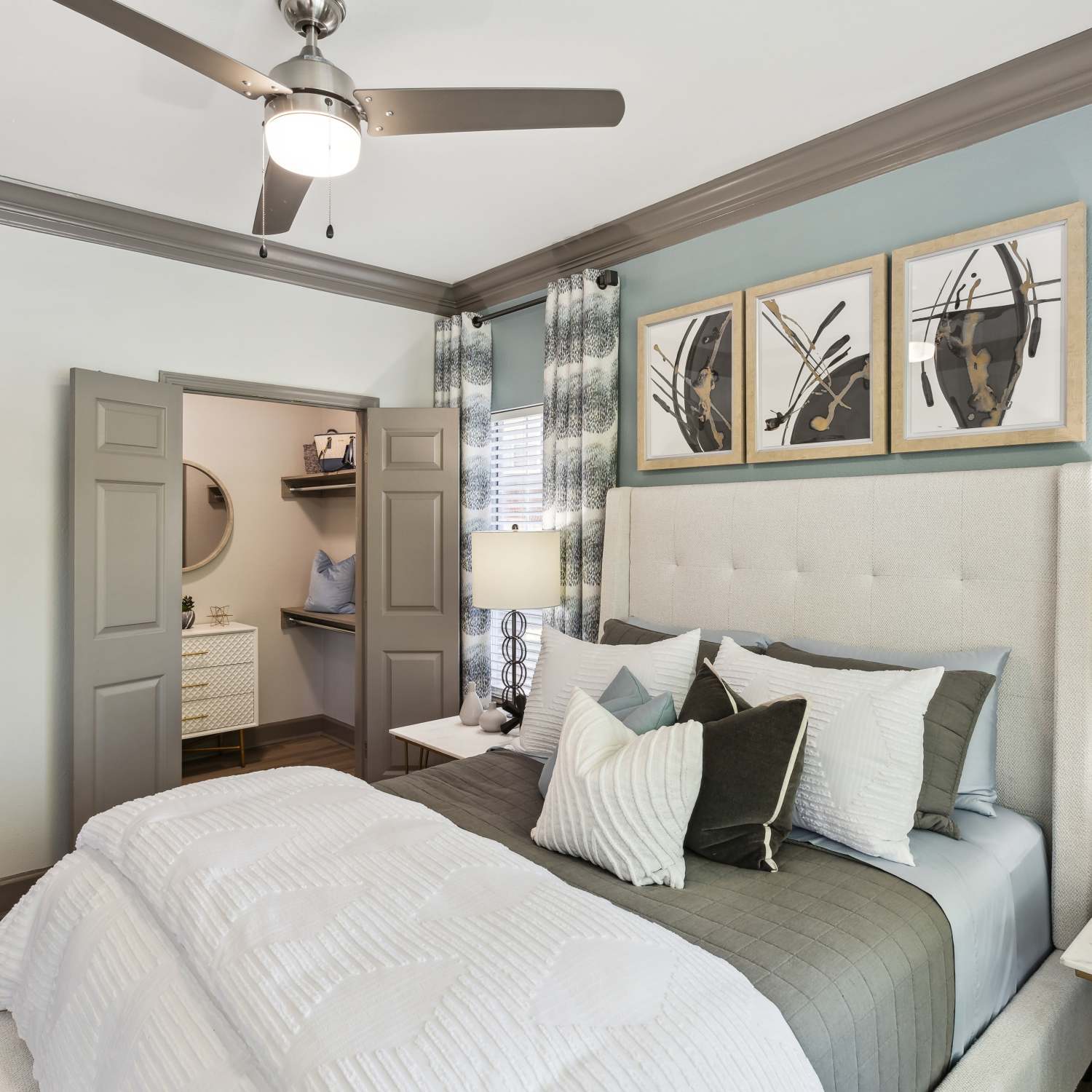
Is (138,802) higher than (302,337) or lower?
lower

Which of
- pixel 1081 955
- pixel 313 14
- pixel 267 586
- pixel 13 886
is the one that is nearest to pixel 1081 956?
pixel 1081 955

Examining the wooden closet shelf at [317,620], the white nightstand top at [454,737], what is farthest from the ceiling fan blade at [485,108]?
the wooden closet shelf at [317,620]

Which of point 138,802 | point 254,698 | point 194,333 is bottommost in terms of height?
point 254,698

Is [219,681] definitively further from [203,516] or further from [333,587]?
[203,516]

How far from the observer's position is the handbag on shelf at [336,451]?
496 cm

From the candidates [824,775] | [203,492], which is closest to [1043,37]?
[824,775]

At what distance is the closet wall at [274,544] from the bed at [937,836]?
311 centimetres

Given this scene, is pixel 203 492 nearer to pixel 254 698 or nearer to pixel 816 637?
pixel 254 698

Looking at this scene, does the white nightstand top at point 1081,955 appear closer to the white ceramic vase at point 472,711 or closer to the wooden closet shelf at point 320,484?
the white ceramic vase at point 472,711

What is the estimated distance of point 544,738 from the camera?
2.44m

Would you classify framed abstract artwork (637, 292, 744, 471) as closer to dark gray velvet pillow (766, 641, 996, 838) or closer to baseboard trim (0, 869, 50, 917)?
dark gray velvet pillow (766, 641, 996, 838)

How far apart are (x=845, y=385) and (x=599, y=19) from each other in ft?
4.40

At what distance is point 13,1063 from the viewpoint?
165 centimetres

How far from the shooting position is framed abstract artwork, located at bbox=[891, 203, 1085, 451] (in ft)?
6.90
